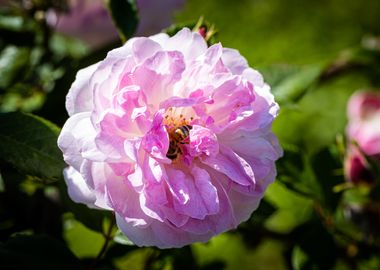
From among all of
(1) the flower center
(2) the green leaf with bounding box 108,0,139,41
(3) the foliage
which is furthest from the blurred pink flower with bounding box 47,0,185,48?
(1) the flower center

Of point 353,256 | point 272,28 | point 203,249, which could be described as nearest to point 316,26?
point 272,28

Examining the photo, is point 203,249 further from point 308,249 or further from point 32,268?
point 32,268

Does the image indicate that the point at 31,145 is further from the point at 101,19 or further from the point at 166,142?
the point at 101,19

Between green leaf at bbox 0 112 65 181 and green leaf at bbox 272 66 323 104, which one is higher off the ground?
green leaf at bbox 0 112 65 181

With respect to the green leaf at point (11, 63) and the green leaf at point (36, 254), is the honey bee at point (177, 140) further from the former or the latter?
the green leaf at point (11, 63)

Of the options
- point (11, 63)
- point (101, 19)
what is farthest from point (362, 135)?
point (11, 63)

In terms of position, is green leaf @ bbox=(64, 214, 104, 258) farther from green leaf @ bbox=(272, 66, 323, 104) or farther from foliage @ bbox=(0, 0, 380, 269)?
green leaf @ bbox=(272, 66, 323, 104)
